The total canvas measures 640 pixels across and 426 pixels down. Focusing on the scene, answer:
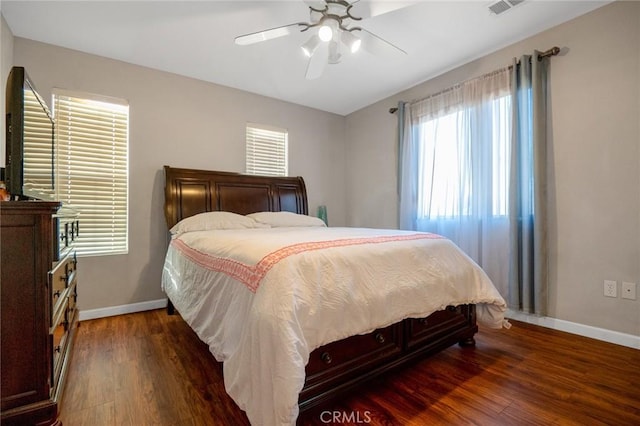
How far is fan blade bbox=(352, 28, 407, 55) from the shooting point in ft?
7.00

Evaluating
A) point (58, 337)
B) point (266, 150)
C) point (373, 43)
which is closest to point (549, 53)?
point (373, 43)

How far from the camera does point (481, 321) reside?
2191mm

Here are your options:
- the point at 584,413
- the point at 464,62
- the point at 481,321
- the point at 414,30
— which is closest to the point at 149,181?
the point at 414,30

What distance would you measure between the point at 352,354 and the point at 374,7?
224cm

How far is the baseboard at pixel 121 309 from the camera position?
279 centimetres

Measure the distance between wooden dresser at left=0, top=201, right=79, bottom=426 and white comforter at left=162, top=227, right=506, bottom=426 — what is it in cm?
71

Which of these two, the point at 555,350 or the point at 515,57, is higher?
the point at 515,57

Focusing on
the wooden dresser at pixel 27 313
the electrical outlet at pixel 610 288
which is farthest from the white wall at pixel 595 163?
the wooden dresser at pixel 27 313

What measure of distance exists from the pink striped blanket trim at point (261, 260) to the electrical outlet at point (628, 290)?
1.48 metres

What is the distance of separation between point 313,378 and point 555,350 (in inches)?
74.8

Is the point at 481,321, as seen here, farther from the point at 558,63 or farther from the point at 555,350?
the point at 558,63

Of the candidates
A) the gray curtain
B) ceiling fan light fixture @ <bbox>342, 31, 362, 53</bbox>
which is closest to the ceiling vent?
the gray curtain

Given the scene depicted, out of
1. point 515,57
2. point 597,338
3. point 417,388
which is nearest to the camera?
point 417,388

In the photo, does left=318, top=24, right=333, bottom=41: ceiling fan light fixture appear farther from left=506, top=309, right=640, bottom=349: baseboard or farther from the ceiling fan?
left=506, top=309, right=640, bottom=349: baseboard
